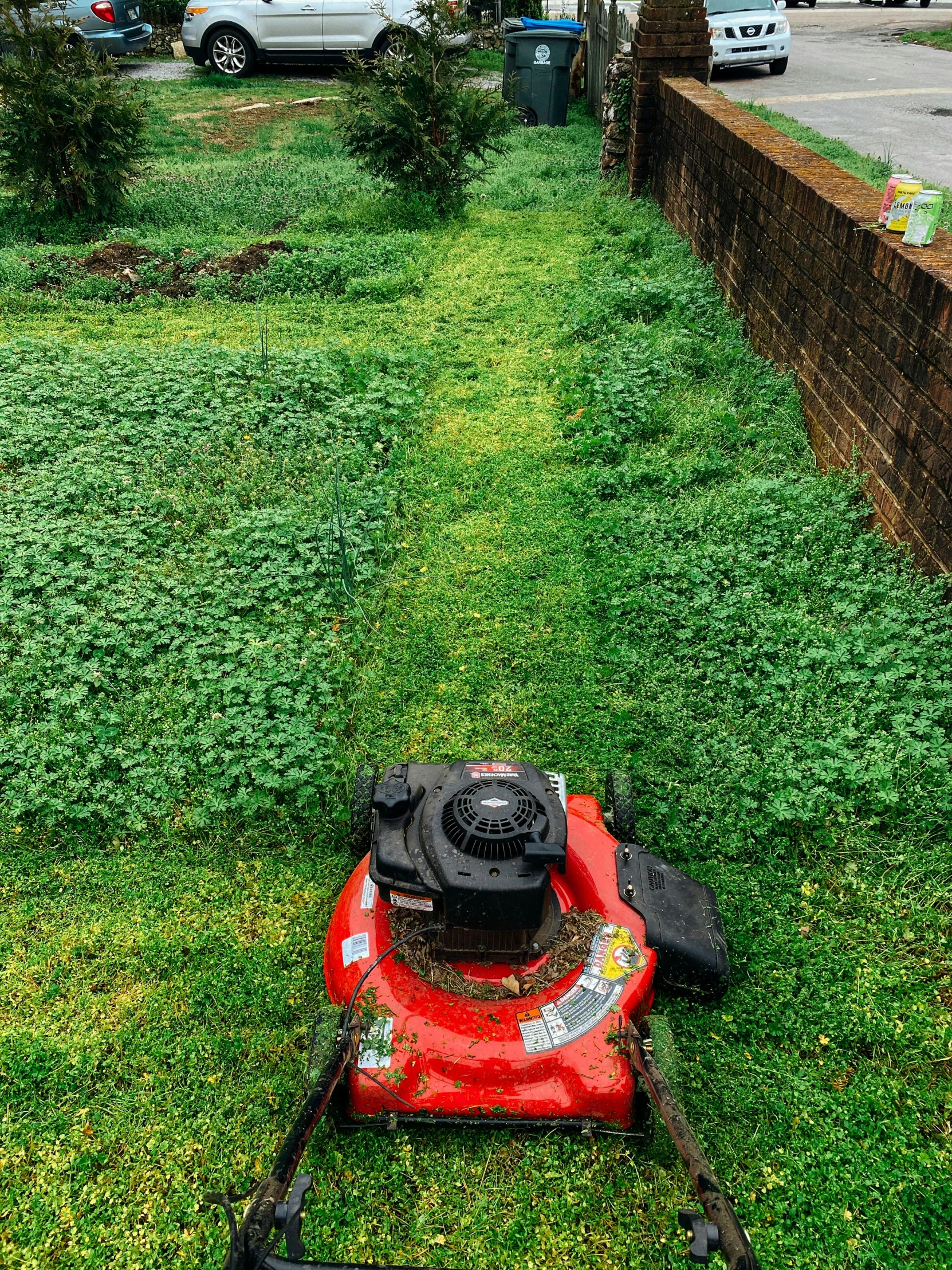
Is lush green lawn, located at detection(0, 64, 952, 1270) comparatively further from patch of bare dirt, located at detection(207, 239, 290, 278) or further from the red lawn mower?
patch of bare dirt, located at detection(207, 239, 290, 278)

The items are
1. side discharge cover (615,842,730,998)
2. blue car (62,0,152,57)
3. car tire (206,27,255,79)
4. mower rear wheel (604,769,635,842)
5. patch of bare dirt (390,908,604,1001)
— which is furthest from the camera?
car tire (206,27,255,79)

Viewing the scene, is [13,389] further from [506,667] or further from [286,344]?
[506,667]

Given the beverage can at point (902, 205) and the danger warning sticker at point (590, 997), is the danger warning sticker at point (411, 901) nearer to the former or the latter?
the danger warning sticker at point (590, 997)

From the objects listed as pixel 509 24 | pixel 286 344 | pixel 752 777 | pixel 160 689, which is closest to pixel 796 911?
pixel 752 777

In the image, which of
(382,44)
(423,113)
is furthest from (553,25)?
(423,113)

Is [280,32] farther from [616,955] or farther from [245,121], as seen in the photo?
[616,955]

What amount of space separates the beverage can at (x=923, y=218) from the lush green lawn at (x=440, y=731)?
1.22 meters

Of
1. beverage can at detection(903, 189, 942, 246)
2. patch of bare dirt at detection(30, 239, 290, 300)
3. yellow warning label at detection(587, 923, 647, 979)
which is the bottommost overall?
yellow warning label at detection(587, 923, 647, 979)

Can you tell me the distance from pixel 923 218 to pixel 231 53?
1535cm

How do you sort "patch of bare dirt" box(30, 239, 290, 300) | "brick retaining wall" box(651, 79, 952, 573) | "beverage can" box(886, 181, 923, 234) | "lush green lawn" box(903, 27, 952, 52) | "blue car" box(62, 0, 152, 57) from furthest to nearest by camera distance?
"lush green lawn" box(903, 27, 952, 52) < "blue car" box(62, 0, 152, 57) < "patch of bare dirt" box(30, 239, 290, 300) < "beverage can" box(886, 181, 923, 234) < "brick retaining wall" box(651, 79, 952, 573)

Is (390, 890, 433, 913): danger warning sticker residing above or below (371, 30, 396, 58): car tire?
below

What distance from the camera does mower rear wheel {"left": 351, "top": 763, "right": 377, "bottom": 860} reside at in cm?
345

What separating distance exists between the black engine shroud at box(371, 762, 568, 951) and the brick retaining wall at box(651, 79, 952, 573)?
8.00ft

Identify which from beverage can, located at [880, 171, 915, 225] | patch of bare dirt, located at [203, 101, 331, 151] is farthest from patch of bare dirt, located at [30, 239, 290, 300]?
beverage can, located at [880, 171, 915, 225]
